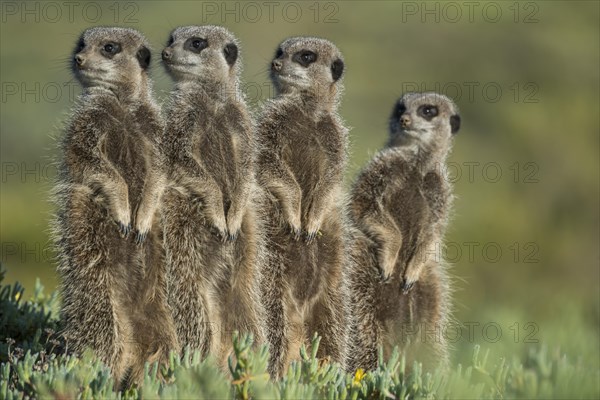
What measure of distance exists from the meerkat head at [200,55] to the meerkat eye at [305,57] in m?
0.55

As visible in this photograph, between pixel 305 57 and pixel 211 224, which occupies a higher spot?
pixel 305 57

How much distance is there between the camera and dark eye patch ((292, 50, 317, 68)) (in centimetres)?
757

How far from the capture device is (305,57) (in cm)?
761

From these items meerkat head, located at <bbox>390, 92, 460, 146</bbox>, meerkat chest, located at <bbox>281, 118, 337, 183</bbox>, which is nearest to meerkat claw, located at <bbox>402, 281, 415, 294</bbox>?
meerkat chest, located at <bbox>281, 118, 337, 183</bbox>

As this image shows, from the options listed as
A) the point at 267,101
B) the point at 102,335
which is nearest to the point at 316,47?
the point at 267,101

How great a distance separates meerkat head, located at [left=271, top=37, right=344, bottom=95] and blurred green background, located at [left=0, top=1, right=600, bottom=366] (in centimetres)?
675

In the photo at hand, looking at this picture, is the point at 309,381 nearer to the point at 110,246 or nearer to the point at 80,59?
the point at 110,246

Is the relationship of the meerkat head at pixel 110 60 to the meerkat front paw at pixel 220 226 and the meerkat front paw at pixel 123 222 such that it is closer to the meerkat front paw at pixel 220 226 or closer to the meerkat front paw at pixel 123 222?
the meerkat front paw at pixel 123 222

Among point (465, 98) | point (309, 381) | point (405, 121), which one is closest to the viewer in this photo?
point (309, 381)

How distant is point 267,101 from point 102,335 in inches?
82.6

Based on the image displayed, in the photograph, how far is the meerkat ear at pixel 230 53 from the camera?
717 cm

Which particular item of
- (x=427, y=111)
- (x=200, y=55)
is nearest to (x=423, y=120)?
(x=427, y=111)

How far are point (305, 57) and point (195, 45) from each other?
3.11 feet

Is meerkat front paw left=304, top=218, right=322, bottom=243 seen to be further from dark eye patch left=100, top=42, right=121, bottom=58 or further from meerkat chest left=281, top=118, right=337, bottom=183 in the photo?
dark eye patch left=100, top=42, right=121, bottom=58
